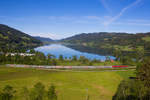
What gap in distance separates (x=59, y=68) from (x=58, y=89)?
4713 centimetres

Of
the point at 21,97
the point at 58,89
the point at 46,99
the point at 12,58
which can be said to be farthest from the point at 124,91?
the point at 12,58

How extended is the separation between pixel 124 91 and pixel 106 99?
492 inches

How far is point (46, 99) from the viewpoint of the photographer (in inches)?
1591

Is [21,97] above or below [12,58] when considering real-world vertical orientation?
below

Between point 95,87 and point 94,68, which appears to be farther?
point 94,68

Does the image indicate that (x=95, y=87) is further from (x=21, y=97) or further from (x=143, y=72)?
(x=21, y=97)

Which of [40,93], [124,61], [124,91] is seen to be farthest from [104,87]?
[124,61]

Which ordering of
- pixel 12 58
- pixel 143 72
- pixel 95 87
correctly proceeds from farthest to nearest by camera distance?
pixel 12 58 → pixel 95 87 → pixel 143 72

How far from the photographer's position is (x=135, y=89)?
37094 mm

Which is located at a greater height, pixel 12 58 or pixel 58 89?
A: pixel 12 58

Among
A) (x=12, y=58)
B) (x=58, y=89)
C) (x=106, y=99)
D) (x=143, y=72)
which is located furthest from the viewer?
(x=12, y=58)

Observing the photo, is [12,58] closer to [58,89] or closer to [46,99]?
[58,89]

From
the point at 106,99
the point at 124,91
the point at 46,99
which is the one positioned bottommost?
the point at 106,99

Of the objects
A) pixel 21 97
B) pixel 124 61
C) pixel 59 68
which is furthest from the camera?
pixel 124 61
